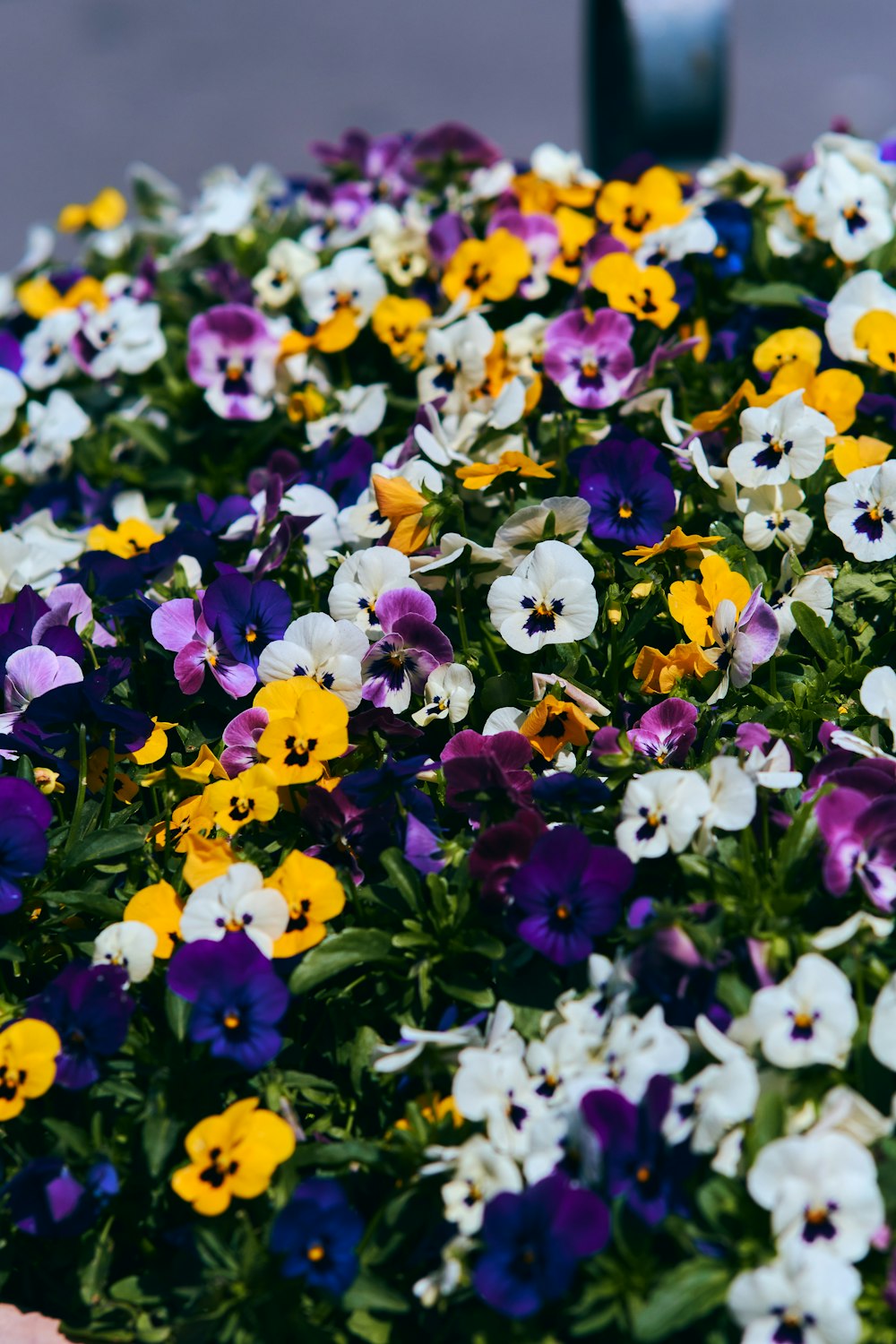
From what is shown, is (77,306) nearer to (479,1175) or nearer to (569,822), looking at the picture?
(569,822)

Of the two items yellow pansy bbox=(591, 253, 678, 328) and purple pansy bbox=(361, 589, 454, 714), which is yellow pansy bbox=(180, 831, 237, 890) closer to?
purple pansy bbox=(361, 589, 454, 714)

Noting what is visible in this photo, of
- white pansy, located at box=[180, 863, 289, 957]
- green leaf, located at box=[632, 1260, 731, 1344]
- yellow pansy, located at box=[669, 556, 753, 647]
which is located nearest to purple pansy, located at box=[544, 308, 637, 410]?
yellow pansy, located at box=[669, 556, 753, 647]

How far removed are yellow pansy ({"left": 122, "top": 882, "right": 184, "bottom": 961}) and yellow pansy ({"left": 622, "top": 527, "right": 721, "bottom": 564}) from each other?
812 millimetres

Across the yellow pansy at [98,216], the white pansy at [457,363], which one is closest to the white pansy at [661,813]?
the white pansy at [457,363]

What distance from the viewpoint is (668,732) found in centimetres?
184

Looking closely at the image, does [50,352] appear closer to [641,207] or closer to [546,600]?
[641,207]

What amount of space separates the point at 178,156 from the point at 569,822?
21.6 ft

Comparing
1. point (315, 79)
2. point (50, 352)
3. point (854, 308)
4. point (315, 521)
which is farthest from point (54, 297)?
point (315, 79)

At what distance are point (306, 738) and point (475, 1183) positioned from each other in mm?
601

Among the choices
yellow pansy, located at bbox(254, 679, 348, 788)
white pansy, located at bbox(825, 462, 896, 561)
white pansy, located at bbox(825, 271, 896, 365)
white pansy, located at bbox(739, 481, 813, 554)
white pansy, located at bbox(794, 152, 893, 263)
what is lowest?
yellow pansy, located at bbox(254, 679, 348, 788)

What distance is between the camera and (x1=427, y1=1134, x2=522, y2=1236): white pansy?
142cm

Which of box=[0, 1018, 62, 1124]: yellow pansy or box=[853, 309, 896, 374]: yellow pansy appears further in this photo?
box=[853, 309, 896, 374]: yellow pansy

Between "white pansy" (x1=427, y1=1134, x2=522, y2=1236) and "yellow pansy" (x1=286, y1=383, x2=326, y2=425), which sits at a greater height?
"yellow pansy" (x1=286, y1=383, x2=326, y2=425)

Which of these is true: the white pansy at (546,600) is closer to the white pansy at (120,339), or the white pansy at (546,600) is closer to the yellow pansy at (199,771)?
the yellow pansy at (199,771)
